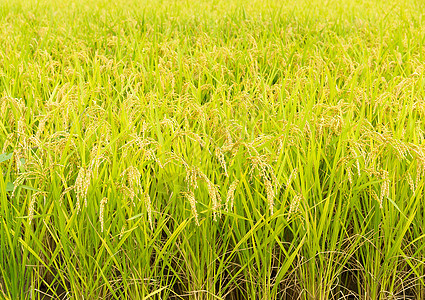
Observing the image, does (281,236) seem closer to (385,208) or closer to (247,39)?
(385,208)

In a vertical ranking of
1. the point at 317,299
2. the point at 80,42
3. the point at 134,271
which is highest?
the point at 80,42

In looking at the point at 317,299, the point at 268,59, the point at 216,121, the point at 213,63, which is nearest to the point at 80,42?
the point at 213,63

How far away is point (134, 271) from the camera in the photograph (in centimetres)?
161

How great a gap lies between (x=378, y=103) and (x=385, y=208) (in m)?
0.69

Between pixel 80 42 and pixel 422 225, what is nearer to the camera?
pixel 422 225

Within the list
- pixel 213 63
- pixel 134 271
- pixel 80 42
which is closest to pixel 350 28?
pixel 213 63

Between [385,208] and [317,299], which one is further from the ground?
[385,208]

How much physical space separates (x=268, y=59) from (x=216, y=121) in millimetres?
1416

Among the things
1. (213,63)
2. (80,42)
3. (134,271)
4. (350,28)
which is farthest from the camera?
(350,28)

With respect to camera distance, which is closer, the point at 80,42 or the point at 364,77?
the point at 364,77

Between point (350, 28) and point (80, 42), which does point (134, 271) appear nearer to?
point (80, 42)

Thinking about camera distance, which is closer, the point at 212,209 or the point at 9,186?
the point at 212,209

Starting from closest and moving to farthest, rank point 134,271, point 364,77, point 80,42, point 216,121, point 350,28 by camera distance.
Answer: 1. point 134,271
2. point 216,121
3. point 364,77
4. point 80,42
5. point 350,28

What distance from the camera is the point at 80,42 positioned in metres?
3.67
